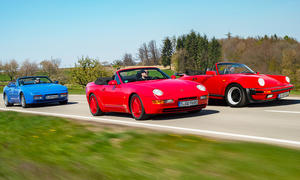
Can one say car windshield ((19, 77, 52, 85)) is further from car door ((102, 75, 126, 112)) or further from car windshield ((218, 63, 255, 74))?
car windshield ((218, 63, 255, 74))

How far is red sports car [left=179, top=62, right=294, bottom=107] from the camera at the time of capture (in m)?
9.65

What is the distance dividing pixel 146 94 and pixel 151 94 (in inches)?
5.1

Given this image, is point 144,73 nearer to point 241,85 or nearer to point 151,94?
point 151,94

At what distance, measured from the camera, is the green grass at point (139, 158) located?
11.9 feet

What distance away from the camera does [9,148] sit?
18.5ft

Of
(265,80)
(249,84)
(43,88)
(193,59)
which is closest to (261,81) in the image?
(265,80)

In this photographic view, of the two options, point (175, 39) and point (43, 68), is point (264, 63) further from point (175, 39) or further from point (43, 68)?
point (43, 68)

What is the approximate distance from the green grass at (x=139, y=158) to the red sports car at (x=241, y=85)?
14.7 feet

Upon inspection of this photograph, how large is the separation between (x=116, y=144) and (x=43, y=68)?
224 ft

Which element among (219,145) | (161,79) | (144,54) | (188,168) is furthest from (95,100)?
(144,54)

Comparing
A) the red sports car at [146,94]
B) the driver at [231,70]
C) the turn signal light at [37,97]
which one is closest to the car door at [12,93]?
the turn signal light at [37,97]

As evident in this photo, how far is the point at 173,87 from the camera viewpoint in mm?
8164

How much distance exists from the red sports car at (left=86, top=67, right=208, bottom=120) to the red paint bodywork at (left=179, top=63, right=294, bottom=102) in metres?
1.86

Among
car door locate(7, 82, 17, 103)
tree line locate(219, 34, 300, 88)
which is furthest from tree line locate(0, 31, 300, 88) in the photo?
car door locate(7, 82, 17, 103)
